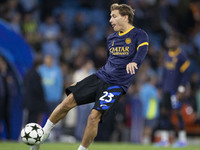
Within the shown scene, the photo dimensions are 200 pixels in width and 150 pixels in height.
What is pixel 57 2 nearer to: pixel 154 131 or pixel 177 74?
pixel 154 131

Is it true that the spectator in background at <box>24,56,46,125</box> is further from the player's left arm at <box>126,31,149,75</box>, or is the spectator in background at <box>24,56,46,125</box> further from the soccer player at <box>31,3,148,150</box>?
the player's left arm at <box>126,31,149,75</box>

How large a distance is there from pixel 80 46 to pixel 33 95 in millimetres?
5579

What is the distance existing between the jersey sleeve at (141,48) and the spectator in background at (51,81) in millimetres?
7033

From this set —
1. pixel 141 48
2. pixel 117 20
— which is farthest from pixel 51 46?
pixel 141 48

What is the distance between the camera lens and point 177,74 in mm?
11727

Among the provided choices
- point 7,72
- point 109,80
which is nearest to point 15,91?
point 7,72

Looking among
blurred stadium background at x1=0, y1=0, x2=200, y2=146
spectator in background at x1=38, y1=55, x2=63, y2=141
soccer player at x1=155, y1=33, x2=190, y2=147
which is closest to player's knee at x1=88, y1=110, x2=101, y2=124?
soccer player at x1=155, y1=33, x2=190, y2=147

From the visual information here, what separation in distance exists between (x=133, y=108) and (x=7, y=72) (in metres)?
4.46

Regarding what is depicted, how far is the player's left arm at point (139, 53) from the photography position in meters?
6.58

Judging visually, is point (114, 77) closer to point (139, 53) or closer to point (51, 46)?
point (139, 53)

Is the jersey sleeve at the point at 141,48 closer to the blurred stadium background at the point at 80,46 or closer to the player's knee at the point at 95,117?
the player's knee at the point at 95,117

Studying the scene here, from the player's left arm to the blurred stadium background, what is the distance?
243 inches

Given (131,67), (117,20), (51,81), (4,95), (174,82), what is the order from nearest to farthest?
(131,67)
(117,20)
(174,82)
(4,95)
(51,81)

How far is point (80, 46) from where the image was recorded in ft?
58.0
